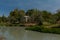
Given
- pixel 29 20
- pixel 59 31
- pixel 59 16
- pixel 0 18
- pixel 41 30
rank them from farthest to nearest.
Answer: pixel 0 18 → pixel 29 20 → pixel 59 16 → pixel 41 30 → pixel 59 31

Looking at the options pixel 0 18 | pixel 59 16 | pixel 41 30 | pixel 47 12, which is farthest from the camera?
pixel 0 18

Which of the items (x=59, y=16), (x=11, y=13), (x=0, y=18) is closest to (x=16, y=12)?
→ (x=11, y=13)

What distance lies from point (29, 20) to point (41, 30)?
48.4m

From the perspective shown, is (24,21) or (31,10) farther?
(31,10)

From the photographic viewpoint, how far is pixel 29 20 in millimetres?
89125

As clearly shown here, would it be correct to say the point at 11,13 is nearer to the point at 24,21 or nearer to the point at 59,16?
the point at 24,21

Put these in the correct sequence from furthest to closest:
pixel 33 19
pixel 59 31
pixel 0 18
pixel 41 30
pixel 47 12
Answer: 1. pixel 0 18
2. pixel 47 12
3. pixel 33 19
4. pixel 41 30
5. pixel 59 31

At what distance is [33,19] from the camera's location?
8312 cm

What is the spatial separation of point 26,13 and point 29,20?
61.1ft

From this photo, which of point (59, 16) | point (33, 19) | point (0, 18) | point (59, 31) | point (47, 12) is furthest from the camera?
point (0, 18)

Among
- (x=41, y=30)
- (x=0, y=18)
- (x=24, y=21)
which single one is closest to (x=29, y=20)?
(x=24, y=21)

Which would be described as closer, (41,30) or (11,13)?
(41,30)

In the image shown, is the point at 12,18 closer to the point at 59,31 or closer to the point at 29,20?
the point at 29,20

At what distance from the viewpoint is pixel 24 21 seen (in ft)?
290
